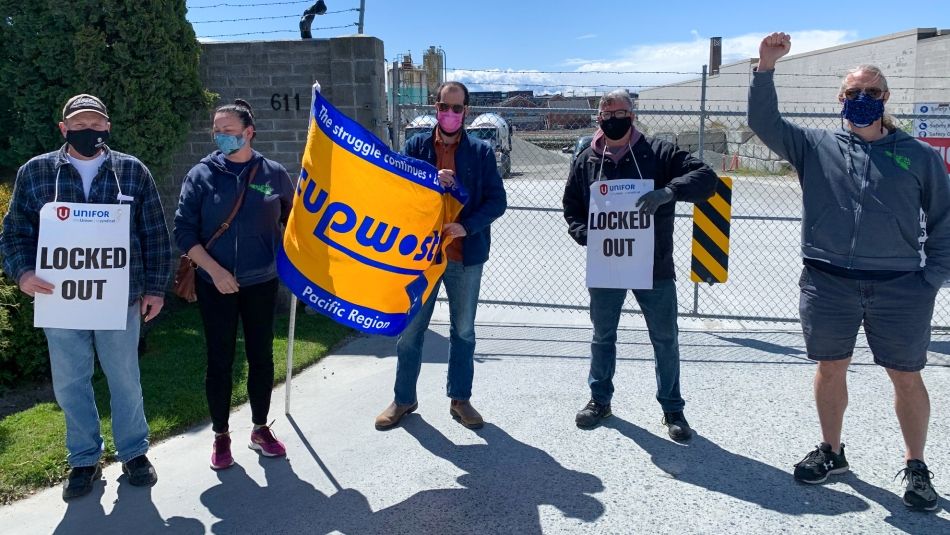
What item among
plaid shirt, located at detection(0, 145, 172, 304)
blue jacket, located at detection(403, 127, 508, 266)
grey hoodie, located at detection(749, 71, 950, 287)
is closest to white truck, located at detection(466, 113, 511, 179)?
blue jacket, located at detection(403, 127, 508, 266)

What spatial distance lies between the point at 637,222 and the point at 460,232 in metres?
1.07

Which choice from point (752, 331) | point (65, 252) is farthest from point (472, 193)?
point (752, 331)

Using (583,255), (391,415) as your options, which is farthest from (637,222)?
(583,255)

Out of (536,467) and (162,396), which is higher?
(162,396)

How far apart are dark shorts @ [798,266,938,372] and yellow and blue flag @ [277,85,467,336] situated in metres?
2.12

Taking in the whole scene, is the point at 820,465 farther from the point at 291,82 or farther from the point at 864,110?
the point at 291,82

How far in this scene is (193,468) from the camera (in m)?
Result: 4.25

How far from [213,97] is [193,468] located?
4.35 meters

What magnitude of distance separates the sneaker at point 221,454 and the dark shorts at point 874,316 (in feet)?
10.6

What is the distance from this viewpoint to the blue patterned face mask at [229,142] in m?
4.01

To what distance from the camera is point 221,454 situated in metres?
4.24

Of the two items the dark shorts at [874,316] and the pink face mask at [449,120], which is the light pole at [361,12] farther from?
the dark shorts at [874,316]

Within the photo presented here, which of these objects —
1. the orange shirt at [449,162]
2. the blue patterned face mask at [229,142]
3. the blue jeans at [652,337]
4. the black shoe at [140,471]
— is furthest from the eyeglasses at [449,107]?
the black shoe at [140,471]

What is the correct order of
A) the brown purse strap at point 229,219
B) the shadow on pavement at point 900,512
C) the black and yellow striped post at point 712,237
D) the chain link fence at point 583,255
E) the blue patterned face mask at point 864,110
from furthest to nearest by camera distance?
the chain link fence at point 583,255 → the black and yellow striped post at point 712,237 → the brown purse strap at point 229,219 → the blue patterned face mask at point 864,110 → the shadow on pavement at point 900,512
